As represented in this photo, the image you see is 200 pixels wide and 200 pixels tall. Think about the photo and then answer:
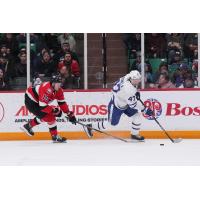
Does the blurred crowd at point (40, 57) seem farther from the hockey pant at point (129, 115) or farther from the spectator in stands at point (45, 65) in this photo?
the hockey pant at point (129, 115)

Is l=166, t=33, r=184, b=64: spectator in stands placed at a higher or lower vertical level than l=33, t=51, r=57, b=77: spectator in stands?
higher

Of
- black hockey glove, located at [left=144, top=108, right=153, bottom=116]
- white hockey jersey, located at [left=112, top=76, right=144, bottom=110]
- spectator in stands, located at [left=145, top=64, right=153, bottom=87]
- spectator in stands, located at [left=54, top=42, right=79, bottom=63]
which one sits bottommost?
black hockey glove, located at [left=144, top=108, right=153, bottom=116]

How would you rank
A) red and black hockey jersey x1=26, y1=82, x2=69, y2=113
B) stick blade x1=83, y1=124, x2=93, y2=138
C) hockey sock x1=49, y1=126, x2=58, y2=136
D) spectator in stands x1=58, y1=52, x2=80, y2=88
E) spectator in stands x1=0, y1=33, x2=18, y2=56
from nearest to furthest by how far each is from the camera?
red and black hockey jersey x1=26, y1=82, x2=69, y2=113
hockey sock x1=49, y1=126, x2=58, y2=136
stick blade x1=83, y1=124, x2=93, y2=138
spectator in stands x1=58, y1=52, x2=80, y2=88
spectator in stands x1=0, y1=33, x2=18, y2=56

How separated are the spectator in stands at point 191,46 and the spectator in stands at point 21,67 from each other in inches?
105

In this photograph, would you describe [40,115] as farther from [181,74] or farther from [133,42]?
[181,74]

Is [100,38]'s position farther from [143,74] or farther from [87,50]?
[143,74]

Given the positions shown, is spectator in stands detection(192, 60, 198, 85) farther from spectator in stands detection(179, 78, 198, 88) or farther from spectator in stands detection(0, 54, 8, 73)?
spectator in stands detection(0, 54, 8, 73)

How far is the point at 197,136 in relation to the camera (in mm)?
8531

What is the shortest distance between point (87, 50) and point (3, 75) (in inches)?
55.8

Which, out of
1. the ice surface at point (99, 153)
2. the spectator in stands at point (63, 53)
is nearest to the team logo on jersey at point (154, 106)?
the ice surface at point (99, 153)

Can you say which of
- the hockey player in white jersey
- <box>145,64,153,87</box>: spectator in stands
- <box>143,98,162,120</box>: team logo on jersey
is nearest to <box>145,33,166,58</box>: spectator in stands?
<box>145,64,153,87</box>: spectator in stands

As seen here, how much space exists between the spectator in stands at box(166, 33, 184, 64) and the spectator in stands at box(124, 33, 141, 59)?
48 cm

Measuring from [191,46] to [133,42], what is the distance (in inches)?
37.8

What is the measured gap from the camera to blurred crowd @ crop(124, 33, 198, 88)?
366 inches
